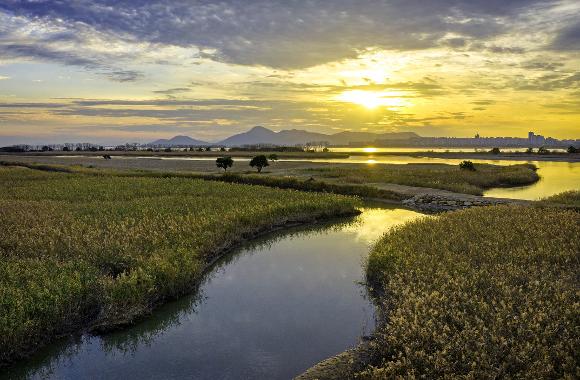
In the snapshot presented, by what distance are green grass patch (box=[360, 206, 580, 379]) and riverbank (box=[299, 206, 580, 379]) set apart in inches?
1.0

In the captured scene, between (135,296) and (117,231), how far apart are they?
23.7 feet

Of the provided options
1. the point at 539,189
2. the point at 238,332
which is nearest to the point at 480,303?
the point at 238,332

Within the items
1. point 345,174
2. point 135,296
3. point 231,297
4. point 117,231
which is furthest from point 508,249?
point 345,174

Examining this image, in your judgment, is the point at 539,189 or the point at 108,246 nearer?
the point at 108,246

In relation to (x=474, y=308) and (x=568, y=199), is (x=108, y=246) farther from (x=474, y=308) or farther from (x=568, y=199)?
(x=568, y=199)

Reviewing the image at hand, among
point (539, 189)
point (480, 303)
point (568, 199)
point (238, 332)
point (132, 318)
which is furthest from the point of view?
point (539, 189)

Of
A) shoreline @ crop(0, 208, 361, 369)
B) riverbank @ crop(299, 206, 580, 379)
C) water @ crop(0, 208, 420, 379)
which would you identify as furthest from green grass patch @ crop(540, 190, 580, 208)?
shoreline @ crop(0, 208, 361, 369)

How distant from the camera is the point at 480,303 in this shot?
1079cm

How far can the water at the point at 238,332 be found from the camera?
10.8 m

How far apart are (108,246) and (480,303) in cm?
1328

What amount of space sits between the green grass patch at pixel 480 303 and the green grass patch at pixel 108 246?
7.32 metres

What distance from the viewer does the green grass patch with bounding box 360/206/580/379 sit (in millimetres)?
8539

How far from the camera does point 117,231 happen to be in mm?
19906

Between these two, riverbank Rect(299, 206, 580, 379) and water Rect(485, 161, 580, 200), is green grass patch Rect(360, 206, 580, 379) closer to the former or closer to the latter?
riverbank Rect(299, 206, 580, 379)
